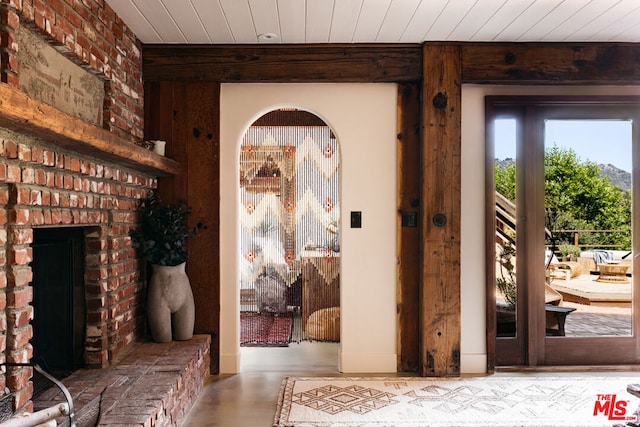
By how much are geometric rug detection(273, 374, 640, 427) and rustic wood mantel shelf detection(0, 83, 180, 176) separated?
5.46ft

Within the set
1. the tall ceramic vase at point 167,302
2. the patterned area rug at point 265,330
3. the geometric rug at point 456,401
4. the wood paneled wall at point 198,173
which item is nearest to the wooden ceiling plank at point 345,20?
the wood paneled wall at point 198,173

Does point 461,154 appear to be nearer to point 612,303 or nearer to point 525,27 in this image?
point 525,27

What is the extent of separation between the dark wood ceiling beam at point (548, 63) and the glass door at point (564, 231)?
0.66ft

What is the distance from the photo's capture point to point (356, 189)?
3582 mm

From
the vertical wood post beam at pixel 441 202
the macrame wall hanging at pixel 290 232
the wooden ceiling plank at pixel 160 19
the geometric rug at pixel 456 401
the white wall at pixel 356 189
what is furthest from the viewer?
the macrame wall hanging at pixel 290 232

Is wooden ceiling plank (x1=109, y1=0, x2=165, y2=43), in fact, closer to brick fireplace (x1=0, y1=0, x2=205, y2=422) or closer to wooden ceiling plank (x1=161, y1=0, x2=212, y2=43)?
brick fireplace (x1=0, y1=0, x2=205, y2=422)

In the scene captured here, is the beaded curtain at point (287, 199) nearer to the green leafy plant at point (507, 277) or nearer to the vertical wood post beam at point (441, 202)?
the vertical wood post beam at point (441, 202)

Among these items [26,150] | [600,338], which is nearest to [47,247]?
[26,150]

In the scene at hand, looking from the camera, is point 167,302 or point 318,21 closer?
point 318,21

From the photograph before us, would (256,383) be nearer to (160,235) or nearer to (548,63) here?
(160,235)

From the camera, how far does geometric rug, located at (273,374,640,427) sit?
2.69 metres

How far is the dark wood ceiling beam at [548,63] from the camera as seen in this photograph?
346 cm

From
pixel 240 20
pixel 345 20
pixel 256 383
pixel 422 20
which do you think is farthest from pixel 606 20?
pixel 256 383

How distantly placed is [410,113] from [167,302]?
7.11 ft
